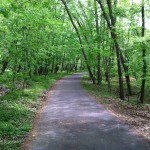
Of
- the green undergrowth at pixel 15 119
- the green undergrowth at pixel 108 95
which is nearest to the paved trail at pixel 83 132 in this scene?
the green undergrowth at pixel 15 119

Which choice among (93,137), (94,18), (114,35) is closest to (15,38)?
(114,35)

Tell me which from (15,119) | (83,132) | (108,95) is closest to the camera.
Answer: (83,132)

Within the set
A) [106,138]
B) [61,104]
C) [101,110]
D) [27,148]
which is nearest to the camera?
[27,148]

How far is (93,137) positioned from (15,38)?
1057 cm

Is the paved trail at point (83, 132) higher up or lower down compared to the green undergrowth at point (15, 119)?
lower down

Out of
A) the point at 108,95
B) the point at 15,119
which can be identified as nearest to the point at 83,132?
the point at 15,119

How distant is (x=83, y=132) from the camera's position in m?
10.2

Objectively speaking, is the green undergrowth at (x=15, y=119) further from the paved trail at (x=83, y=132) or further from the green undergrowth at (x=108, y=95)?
the green undergrowth at (x=108, y=95)

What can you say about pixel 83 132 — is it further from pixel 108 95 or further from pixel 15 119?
pixel 108 95

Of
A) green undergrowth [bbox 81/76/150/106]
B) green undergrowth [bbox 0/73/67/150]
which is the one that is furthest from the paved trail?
green undergrowth [bbox 81/76/150/106]

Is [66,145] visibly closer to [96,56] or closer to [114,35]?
[114,35]

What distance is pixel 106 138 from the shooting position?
9.38m

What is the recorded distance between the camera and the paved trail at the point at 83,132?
854cm

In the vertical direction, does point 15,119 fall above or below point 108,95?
above
